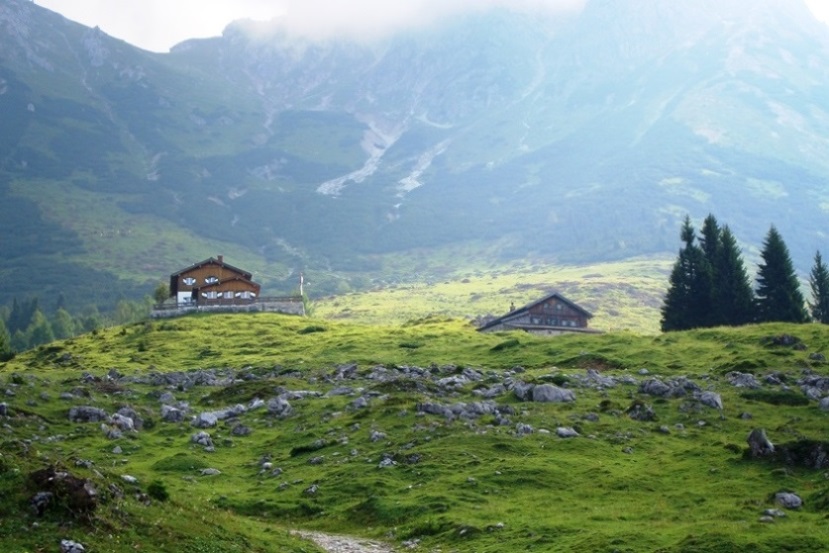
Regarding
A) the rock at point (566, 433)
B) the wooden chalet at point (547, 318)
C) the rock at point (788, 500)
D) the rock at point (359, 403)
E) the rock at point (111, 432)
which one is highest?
the wooden chalet at point (547, 318)

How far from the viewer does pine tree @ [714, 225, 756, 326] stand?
11700 cm

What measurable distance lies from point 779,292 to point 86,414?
8592 centimetres

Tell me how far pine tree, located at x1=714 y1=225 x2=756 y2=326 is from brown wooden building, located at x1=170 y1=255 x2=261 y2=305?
76.1m

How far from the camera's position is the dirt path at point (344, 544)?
117ft

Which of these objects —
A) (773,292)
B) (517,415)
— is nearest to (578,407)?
(517,415)

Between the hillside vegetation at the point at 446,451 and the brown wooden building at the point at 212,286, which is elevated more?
the brown wooden building at the point at 212,286

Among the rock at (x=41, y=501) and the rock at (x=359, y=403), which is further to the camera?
the rock at (x=359, y=403)

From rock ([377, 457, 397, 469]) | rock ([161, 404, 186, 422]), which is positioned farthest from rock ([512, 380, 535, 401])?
rock ([161, 404, 186, 422])

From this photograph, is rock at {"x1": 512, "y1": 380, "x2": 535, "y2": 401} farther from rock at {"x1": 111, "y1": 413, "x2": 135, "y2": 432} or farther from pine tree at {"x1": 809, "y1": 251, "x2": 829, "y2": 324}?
pine tree at {"x1": 809, "y1": 251, "x2": 829, "y2": 324}

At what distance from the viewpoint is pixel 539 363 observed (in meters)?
85.8

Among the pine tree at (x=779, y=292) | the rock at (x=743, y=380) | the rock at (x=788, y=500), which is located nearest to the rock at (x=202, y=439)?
the rock at (x=788, y=500)

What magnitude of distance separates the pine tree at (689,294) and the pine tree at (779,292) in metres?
6.52

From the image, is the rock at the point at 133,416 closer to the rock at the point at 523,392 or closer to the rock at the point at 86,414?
the rock at the point at 86,414

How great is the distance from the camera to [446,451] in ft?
159
